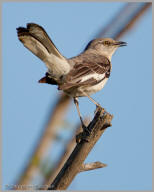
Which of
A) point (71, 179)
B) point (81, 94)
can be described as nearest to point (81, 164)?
point (71, 179)

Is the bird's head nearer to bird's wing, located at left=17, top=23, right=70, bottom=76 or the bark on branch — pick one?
bird's wing, located at left=17, top=23, right=70, bottom=76

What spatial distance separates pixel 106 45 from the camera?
7.37 metres

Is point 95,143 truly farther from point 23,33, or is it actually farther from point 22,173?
point 23,33

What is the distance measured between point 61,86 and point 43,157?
1.03 meters

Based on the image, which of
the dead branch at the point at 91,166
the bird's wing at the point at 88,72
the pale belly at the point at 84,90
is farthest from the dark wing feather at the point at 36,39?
the dead branch at the point at 91,166

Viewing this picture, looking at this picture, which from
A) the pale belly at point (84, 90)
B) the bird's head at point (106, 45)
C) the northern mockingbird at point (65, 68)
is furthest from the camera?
the bird's head at point (106, 45)

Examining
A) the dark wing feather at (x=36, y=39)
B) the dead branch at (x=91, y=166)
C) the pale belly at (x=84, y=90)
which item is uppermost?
the dark wing feather at (x=36, y=39)

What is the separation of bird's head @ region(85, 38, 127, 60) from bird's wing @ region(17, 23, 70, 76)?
1922mm

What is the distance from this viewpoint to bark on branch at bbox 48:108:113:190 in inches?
166

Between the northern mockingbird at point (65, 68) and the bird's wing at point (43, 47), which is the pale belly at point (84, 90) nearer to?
the northern mockingbird at point (65, 68)

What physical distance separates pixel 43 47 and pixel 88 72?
860 millimetres

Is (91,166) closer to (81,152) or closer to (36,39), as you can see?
(81,152)

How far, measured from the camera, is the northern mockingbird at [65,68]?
5.18m

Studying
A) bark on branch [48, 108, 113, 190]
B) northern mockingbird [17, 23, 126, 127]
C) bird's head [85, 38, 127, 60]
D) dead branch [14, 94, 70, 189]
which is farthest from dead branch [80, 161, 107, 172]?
bird's head [85, 38, 127, 60]
